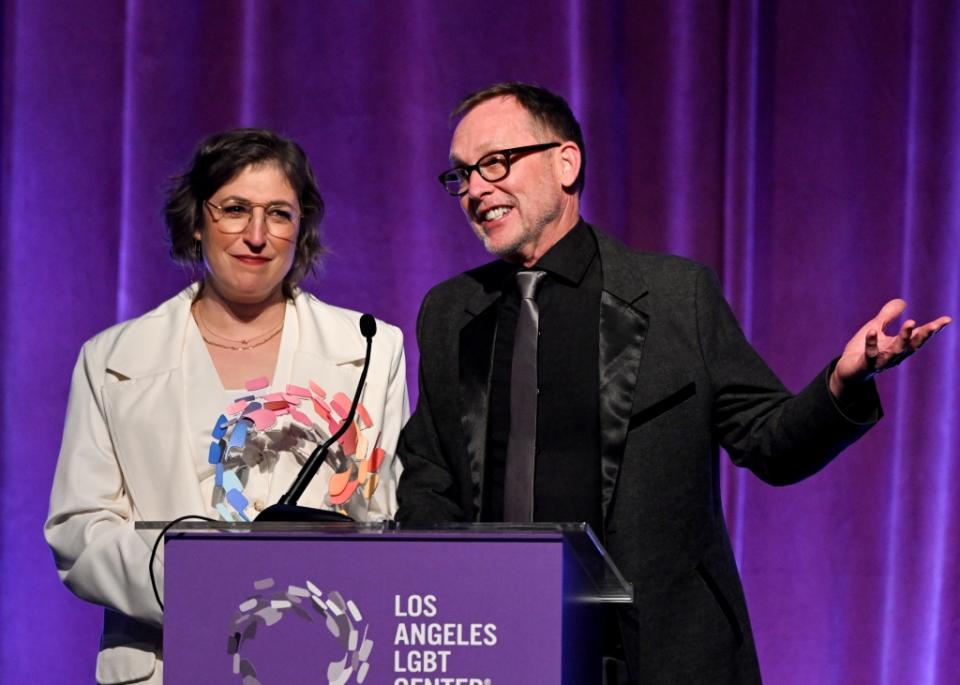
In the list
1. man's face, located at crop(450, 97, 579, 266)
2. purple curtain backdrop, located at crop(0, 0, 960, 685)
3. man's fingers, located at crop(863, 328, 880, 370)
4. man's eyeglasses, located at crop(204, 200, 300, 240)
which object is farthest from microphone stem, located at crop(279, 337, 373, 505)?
purple curtain backdrop, located at crop(0, 0, 960, 685)

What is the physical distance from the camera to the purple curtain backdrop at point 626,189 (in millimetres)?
3383

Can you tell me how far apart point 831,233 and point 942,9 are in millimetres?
653

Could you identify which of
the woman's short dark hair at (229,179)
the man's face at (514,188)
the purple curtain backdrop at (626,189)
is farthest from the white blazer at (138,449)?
the purple curtain backdrop at (626,189)

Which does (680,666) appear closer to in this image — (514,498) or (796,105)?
→ (514,498)

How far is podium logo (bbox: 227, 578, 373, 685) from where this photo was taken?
5.22 ft

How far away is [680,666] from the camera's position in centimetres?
222

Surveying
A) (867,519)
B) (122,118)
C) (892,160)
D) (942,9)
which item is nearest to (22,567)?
(122,118)

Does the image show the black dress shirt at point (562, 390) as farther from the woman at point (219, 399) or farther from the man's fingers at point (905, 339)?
the man's fingers at point (905, 339)

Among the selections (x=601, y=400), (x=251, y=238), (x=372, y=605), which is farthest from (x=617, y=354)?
(x=372, y=605)

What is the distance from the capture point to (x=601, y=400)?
2.36m

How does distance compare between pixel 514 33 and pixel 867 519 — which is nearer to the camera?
pixel 867 519

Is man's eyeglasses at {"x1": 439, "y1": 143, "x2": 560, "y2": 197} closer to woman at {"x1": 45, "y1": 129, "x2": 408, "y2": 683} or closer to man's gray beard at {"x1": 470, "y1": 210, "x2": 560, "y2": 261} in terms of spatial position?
man's gray beard at {"x1": 470, "y1": 210, "x2": 560, "y2": 261}

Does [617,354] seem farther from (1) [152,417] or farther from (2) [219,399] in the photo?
(1) [152,417]

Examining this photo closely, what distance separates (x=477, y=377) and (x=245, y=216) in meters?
0.63
